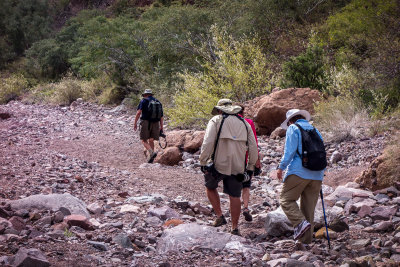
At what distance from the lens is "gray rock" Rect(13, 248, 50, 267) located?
3453 mm

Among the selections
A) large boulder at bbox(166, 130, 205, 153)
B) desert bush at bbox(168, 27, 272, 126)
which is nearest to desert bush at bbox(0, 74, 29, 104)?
desert bush at bbox(168, 27, 272, 126)

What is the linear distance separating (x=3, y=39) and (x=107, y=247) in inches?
1533

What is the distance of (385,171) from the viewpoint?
6738 mm

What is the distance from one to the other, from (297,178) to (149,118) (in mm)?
5729

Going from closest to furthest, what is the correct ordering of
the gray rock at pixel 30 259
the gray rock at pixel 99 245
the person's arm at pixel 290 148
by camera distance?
the gray rock at pixel 30 259 < the gray rock at pixel 99 245 < the person's arm at pixel 290 148

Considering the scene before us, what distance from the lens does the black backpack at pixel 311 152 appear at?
185 inches

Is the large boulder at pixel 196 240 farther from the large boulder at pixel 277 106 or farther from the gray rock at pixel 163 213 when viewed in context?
the large boulder at pixel 277 106

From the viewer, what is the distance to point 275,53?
58.7 ft

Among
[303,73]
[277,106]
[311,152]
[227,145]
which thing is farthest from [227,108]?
[303,73]

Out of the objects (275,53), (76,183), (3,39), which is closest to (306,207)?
(76,183)

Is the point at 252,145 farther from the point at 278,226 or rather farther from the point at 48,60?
the point at 48,60

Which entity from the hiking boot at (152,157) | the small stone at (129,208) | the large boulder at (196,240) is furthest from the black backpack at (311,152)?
the hiking boot at (152,157)

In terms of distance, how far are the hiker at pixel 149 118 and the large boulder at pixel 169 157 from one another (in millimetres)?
177

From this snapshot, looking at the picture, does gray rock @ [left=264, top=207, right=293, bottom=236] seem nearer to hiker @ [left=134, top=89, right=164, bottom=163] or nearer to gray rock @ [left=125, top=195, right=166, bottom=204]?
gray rock @ [left=125, top=195, right=166, bottom=204]
